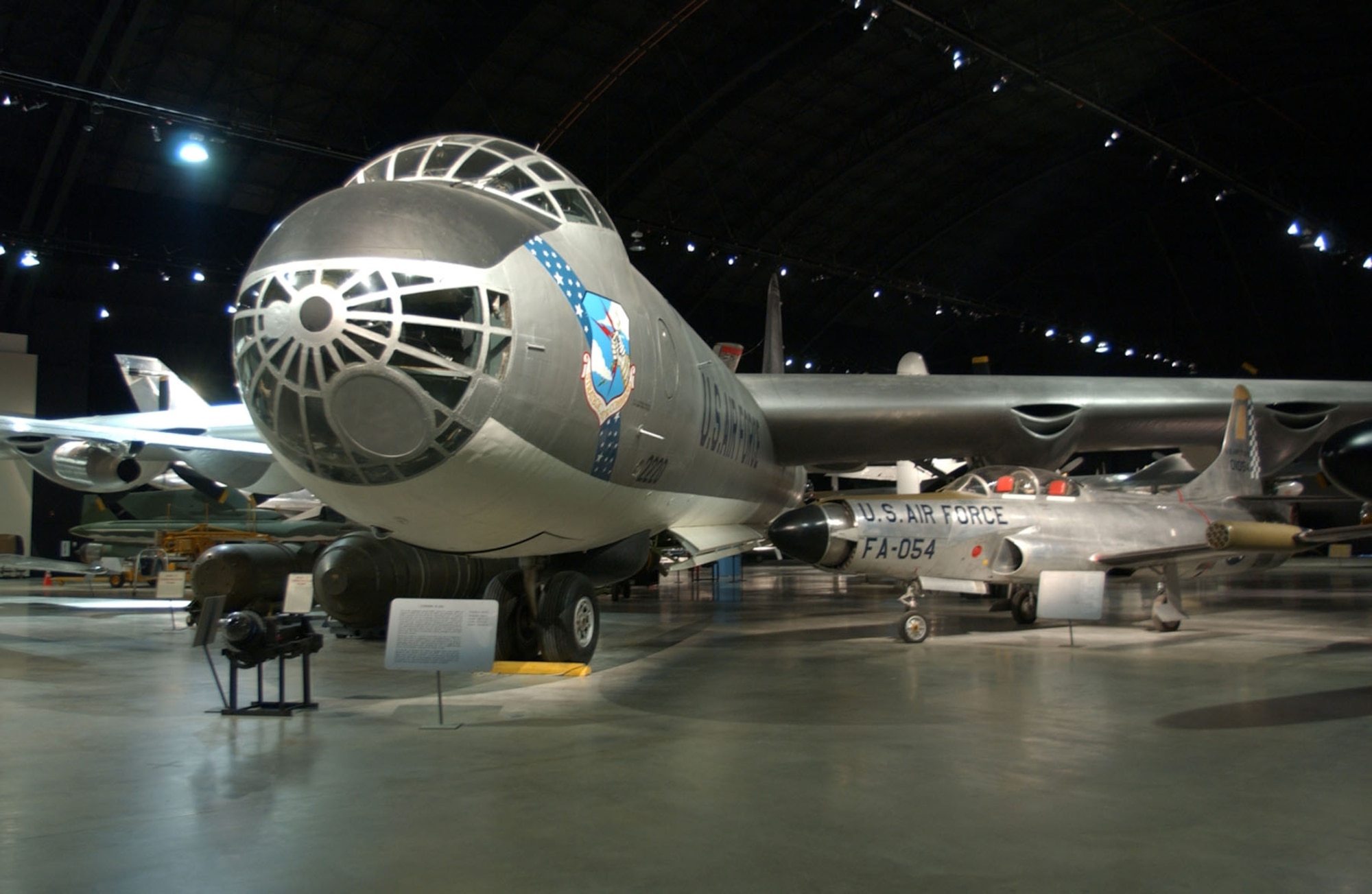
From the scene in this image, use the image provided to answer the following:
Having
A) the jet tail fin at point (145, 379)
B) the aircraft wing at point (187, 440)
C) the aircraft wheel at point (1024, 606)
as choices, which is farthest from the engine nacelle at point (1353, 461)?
the jet tail fin at point (145, 379)

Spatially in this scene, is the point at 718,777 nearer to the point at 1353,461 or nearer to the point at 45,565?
the point at 1353,461

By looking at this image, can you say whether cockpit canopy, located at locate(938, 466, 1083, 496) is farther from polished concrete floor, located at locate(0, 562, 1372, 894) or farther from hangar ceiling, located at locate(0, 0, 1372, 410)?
hangar ceiling, located at locate(0, 0, 1372, 410)

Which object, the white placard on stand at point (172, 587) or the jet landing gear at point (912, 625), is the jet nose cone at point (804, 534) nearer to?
the jet landing gear at point (912, 625)

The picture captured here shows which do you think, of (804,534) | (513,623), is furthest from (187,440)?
(804,534)

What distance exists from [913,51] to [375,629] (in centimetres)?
2144

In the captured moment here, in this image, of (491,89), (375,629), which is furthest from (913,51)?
(375,629)

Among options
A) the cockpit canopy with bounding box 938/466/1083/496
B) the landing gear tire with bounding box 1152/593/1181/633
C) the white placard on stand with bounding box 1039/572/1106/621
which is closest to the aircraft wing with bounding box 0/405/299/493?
the cockpit canopy with bounding box 938/466/1083/496

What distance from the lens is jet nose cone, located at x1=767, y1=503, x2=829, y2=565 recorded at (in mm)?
10117

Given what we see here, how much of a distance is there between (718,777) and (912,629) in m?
6.62

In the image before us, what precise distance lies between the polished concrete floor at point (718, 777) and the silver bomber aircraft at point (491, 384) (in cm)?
135

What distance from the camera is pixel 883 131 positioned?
94.7 feet

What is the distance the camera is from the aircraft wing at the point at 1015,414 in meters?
12.8

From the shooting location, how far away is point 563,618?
852 centimetres

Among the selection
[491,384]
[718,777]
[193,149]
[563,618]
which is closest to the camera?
[718,777]
